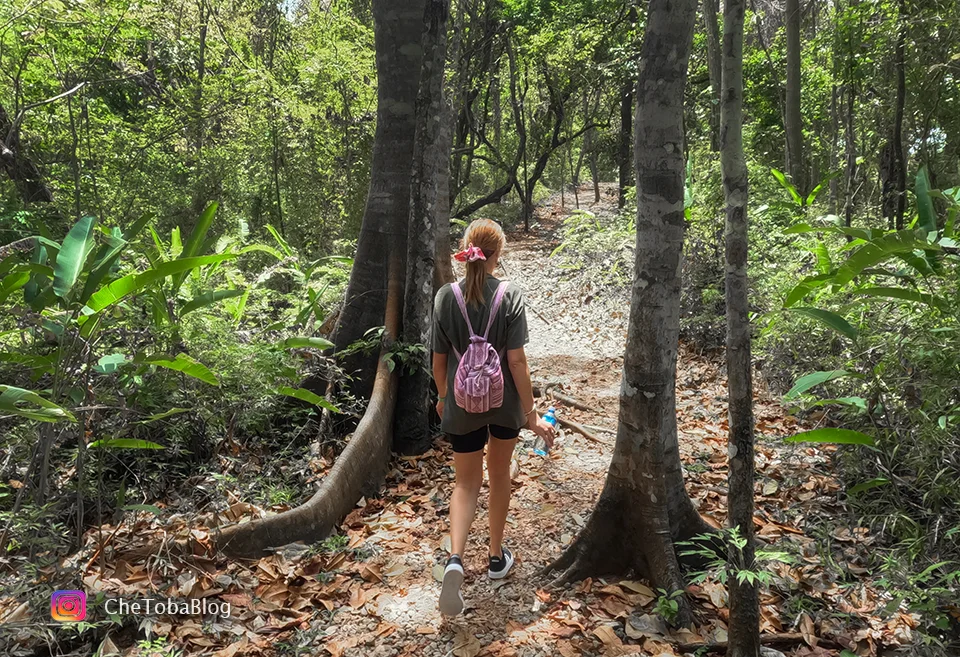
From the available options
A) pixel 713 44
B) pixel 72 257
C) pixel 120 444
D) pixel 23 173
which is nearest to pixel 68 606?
pixel 120 444

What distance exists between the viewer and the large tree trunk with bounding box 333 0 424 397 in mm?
5164

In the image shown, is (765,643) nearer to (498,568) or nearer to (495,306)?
(498,568)

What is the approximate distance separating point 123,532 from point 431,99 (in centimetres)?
379

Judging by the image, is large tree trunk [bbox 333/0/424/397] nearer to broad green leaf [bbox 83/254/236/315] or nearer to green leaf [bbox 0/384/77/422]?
broad green leaf [bbox 83/254/236/315]

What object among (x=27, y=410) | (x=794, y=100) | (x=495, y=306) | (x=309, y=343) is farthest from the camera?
(x=794, y=100)

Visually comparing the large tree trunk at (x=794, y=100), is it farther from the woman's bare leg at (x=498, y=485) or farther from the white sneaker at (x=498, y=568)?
the white sneaker at (x=498, y=568)

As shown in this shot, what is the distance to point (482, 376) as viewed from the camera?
2.96 meters

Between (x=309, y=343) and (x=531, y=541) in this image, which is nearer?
(x=531, y=541)

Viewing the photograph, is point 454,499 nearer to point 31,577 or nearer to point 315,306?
point 31,577

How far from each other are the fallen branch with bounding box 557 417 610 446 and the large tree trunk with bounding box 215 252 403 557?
164 centimetres

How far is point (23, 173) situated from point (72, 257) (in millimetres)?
8177

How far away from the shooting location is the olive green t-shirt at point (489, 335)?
3.03 metres

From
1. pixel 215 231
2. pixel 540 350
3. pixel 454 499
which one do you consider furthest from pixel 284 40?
pixel 454 499

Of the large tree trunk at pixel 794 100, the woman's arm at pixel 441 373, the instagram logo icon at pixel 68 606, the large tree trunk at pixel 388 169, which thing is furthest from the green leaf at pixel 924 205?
the large tree trunk at pixel 794 100
